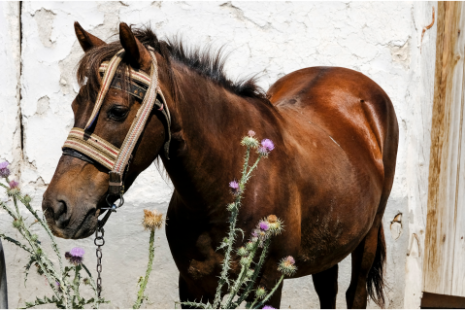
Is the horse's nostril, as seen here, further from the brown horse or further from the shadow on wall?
the shadow on wall

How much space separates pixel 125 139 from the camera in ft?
5.97

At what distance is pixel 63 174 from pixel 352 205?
1.59 metres

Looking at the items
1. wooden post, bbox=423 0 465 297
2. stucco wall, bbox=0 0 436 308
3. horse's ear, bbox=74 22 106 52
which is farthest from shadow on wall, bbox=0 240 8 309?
wooden post, bbox=423 0 465 297

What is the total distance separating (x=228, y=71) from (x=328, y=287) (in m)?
1.61

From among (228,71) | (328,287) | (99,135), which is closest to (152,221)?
(99,135)

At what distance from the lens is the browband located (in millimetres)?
1786

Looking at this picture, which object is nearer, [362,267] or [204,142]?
[204,142]

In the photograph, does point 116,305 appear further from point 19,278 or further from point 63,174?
point 63,174

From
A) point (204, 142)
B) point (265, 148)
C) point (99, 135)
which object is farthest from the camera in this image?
point (204, 142)

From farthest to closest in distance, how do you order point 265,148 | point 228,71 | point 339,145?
point 228,71 → point 339,145 → point 265,148

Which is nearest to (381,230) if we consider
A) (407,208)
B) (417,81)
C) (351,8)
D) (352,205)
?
(407,208)

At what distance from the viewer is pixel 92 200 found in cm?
178

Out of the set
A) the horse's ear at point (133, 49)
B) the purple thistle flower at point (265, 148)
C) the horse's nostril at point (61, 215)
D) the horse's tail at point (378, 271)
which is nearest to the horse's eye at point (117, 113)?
the horse's ear at point (133, 49)

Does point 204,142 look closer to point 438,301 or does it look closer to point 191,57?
point 191,57
